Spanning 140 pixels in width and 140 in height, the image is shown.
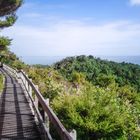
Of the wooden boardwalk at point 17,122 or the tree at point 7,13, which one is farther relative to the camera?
the tree at point 7,13

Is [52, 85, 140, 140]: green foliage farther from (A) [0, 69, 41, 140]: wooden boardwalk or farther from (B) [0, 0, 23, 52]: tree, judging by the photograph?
(B) [0, 0, 23, 52]: tree

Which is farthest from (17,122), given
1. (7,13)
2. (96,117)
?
(7,13)

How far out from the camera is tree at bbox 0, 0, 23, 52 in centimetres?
3428

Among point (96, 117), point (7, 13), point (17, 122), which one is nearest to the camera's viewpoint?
point (17, 122)

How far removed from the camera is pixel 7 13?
3672cm

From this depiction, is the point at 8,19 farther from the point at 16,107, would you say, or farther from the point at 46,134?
the point at 46,134

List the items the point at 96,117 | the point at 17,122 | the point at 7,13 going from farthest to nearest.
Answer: the point at 7,13
the point at 96,117
the point at 17,122

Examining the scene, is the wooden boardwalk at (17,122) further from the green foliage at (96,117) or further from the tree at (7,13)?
the tree at (7,13)

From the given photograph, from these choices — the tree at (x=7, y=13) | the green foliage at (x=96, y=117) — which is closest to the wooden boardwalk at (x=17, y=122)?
the green foliage at (x=96, y=117)

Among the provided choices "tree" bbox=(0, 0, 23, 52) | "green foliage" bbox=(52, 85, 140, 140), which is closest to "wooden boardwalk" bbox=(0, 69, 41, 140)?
"green foliage" bbox=(52, 85, 140, 140)

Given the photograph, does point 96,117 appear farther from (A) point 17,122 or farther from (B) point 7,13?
(B) point 7,13

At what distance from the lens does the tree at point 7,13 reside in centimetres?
3428

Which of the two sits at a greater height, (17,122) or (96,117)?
(17,122)

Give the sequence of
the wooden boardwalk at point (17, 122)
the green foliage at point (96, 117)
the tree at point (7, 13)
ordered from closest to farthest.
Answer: the wooden boardwalk at point (17, 122) < the green foliage at point (96, 117) < the tree at point (7, 13)
